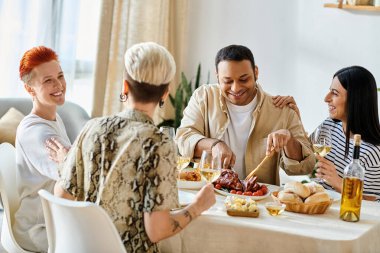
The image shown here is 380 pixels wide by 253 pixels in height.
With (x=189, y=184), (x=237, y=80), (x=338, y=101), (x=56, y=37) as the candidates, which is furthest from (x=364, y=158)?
(x=56, y=37)

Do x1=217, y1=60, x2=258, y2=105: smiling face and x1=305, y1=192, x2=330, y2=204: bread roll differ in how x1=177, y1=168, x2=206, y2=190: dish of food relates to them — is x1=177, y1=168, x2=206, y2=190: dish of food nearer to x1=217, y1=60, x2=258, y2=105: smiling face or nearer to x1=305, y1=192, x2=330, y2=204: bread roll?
x1=305, y1=192, x2=330, y2=204: bread roll

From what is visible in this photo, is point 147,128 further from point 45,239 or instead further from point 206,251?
point 45,239

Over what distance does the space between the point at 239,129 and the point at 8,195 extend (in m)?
1.16

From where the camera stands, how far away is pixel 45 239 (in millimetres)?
2516

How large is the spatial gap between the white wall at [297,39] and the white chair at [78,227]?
326 centimetres

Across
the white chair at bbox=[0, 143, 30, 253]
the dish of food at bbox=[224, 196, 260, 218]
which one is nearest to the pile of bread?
the dish of food at bbox=[224, 196, 260, 218]

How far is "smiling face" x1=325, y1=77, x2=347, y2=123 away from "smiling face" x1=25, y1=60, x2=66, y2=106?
1285 millimetres

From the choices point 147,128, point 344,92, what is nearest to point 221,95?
point 344,92

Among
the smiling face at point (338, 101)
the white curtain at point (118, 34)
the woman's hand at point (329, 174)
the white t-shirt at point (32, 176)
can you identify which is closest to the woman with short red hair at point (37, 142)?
the white t-shirt at point (32, 176)

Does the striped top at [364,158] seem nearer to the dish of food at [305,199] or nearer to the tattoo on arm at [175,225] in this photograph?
the dish of food at [305,199]

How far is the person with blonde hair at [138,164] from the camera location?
6.10ft

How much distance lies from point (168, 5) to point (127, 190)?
3583 mm

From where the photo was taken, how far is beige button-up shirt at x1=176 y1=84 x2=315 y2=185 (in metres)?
3.13

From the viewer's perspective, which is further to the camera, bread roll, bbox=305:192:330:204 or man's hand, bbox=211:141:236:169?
man's hand, bbox=211:141:236:169
